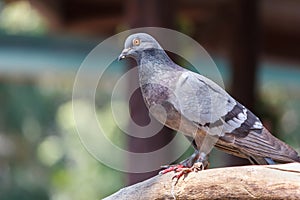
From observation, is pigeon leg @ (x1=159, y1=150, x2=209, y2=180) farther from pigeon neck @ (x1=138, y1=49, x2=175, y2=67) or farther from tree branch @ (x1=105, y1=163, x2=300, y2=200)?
pigeon neck @ (x1=138, y1=49, x2=175, y2=67)

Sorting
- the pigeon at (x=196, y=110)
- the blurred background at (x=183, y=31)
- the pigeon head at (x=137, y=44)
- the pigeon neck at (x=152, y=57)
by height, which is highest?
the pigeon head at (x=137, y=44)

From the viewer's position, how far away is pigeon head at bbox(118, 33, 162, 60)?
1.71 meters

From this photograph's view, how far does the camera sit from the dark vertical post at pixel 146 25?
301 centimetres

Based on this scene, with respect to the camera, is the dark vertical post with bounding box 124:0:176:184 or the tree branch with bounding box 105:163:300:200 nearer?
the tree branch with bounding box 105:163:300:200

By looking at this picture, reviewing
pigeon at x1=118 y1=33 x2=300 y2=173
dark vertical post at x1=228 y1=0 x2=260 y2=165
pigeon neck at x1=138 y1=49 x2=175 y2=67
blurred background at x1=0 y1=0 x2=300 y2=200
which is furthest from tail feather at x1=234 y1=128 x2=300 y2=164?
dark vertical post at x1=228 y1=0 x2=260 y2=165

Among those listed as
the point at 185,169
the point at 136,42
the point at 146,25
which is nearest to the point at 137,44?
the point at 136,42

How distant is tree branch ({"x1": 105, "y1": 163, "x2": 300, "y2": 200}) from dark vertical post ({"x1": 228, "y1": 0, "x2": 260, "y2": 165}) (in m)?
2.50

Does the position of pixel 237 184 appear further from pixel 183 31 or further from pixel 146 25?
pixel 183 31

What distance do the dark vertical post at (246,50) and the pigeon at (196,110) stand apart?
8.01 ft

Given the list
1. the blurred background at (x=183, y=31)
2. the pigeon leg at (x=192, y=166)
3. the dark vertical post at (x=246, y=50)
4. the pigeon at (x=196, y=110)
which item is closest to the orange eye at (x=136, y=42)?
the pigeon at (x=196, y=110)

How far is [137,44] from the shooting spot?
68.1 inches

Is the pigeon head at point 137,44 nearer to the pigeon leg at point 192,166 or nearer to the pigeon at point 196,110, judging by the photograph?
the pigeon at point 196,110

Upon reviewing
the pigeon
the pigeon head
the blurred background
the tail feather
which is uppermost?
the pigeon head

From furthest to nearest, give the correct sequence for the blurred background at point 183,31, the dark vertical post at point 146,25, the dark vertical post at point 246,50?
the dark vertical post at point 246,50, the blurred background at point 183,31, the dark vertical post at point 146,25
